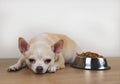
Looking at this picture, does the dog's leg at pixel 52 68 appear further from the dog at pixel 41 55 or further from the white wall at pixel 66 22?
the white wall at pixel 66 22

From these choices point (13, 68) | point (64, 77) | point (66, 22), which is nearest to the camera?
point (64, 77)

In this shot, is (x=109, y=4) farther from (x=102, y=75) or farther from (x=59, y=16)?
(x=102, y=75)

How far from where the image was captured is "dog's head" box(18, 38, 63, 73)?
0.99 m

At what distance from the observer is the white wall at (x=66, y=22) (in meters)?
1.38

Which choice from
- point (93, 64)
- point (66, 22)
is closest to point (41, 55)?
point (93, 64)

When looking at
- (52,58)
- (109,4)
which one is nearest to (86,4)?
(109,4)

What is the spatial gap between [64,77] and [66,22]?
59cm

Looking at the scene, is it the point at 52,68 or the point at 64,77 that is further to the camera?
the point at 52,68

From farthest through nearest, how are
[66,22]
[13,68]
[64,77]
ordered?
[66,22]
[13,68]
[64,77]

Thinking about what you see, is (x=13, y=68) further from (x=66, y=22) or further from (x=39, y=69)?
(x=66, y=22)

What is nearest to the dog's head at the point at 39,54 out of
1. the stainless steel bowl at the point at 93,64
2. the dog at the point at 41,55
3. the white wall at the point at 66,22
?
the dog at the point at 41,55

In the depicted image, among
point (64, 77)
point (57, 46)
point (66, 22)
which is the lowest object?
point (64, 77)

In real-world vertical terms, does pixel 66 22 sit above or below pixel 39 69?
above

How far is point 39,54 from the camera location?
1.00 m
